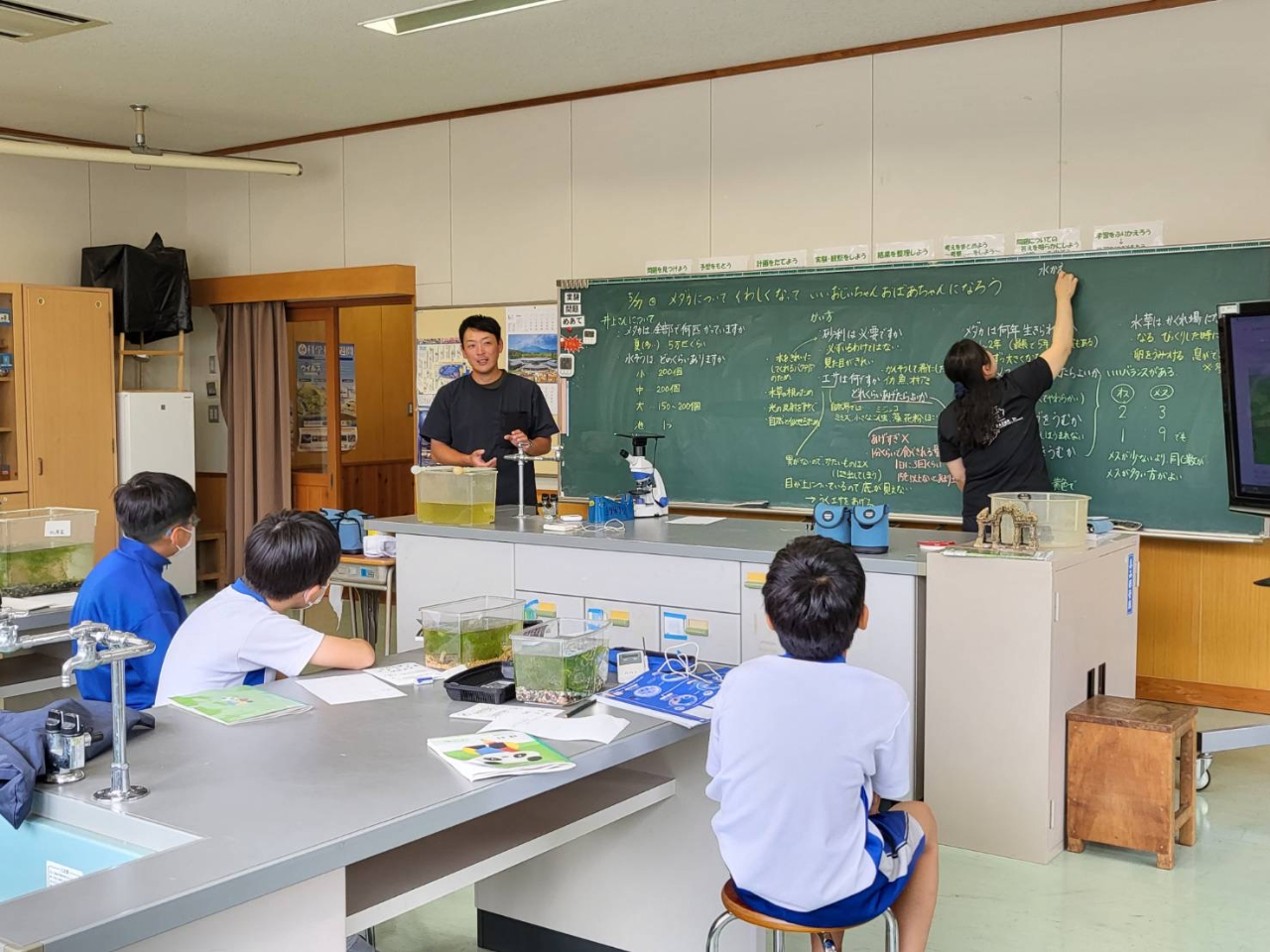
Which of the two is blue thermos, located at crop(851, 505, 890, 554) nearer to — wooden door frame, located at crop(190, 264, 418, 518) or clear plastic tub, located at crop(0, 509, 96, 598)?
clear plastic tub, located at crop(0, 509, 96, 598)

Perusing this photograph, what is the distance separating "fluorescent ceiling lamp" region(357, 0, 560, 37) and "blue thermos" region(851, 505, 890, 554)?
2402mm

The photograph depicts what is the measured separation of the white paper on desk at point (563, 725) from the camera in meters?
2.17

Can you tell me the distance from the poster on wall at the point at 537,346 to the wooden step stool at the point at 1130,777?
153 inches

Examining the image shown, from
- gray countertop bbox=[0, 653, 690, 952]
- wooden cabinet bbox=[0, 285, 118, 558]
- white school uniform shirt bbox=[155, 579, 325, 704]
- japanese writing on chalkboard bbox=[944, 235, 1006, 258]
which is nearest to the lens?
gray countertop bbox=[0, 653, 690, 952]

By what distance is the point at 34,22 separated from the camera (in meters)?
5.33

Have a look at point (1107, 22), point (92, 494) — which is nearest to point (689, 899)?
point (1107, 22)

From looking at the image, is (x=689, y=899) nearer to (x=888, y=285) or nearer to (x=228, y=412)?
(x=888, y=285)

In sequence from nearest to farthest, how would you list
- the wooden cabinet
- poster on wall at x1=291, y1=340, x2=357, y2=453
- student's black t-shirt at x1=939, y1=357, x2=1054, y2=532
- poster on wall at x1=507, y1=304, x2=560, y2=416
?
student's black t-shirt at x1=939, y1=357, x2=1054, y2=532, poster on wall at x1=507, y1=304, x2=560, y2=416, the wooden cabinet, poster on wall at x1=291, y1=340, x2=357, y2=453

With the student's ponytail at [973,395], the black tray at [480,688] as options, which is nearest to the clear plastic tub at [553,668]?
the black tray at [480,688]

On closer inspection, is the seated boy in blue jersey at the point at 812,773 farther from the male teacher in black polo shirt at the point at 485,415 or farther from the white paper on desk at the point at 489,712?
the male teacher in black polo shirt at the point at 485,415

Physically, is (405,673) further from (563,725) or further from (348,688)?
(563,725)

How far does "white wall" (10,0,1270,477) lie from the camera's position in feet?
16.6

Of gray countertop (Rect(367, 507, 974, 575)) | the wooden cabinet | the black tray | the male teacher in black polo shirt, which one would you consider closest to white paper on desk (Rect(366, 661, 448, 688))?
the black tray

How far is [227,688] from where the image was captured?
8.06 ft
